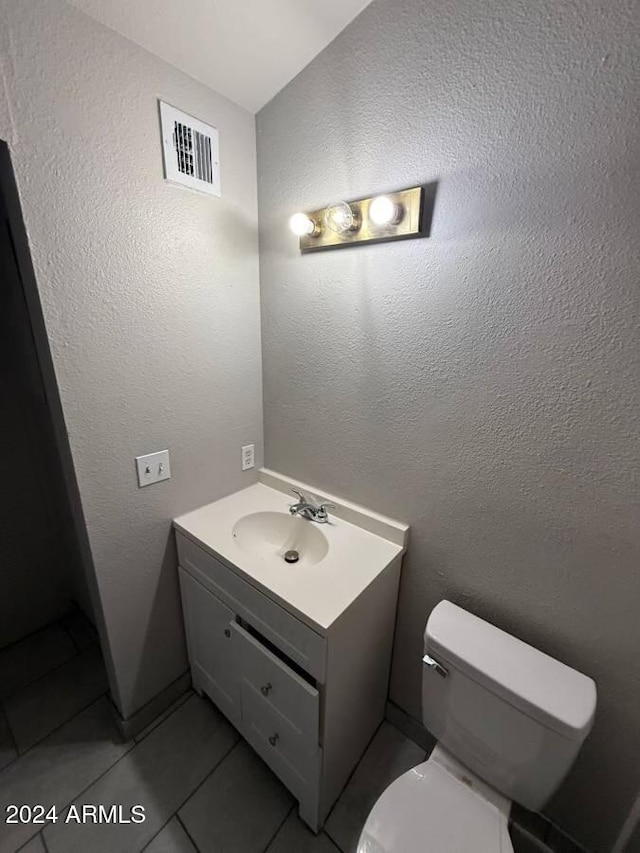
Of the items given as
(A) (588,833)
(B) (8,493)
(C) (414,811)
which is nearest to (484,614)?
(C) (414,811)

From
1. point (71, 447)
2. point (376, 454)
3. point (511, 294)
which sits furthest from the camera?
point (376, 454)

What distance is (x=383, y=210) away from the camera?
94cm

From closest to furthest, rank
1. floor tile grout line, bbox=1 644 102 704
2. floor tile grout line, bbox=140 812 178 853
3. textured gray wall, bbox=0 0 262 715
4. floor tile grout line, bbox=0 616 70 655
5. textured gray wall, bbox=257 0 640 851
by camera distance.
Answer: textured gray wall, bbox=257 0 640 851 → textured gray wall, bbox=0 0 262 715 → floor tile grout line, bbox=140 812 178 853 → floor tile grout line, bbox=1 644 102 704 → floor tile grout line, bbox=0 616 70 655

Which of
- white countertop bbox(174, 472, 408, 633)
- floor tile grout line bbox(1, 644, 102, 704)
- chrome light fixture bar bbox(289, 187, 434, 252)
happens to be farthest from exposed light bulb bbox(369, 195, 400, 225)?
floor tile grout line bbox(1, 644, 102, 704)

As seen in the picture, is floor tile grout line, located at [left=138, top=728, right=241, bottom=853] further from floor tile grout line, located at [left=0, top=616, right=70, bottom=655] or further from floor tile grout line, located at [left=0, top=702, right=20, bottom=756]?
floor tile grout line, located at [left=0, top=616, right=70, bottom=655]

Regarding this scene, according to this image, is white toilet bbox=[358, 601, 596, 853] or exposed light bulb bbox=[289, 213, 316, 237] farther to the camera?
exposed light bulb bbox=[289, 213, 316, 237]

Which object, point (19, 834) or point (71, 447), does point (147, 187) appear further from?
point (19, 834)

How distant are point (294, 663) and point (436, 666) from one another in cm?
41

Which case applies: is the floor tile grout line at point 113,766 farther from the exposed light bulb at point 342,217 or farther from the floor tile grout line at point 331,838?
the exposed light bulb at point 342,217

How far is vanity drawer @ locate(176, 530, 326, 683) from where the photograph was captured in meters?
0.91

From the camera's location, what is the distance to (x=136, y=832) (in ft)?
3.49

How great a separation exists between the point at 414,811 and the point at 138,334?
1.52 meters

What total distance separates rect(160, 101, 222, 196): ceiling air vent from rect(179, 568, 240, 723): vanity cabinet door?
4.51 feet

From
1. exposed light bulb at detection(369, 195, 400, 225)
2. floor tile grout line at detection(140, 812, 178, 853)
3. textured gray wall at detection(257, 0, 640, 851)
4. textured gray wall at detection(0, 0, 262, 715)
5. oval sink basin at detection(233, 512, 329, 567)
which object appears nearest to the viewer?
textured gray wall at detection(257, 0, 640, 851)
